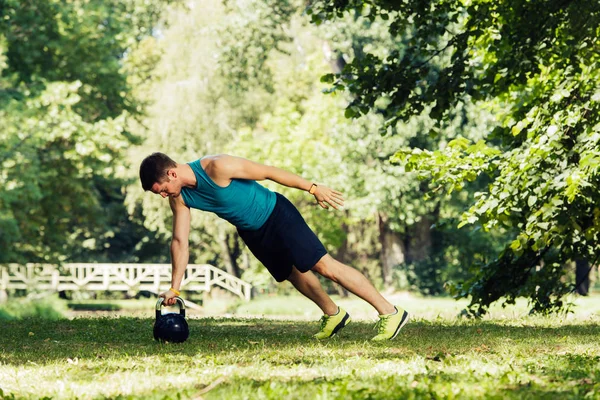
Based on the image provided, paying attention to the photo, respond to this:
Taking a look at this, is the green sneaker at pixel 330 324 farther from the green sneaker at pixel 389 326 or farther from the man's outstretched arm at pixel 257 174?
the man's outstretched arm at pixel 257 174

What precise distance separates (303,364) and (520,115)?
23.3 ft

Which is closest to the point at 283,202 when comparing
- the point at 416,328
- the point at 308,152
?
the point at 416,328

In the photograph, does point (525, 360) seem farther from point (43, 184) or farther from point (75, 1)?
point (75, 1)

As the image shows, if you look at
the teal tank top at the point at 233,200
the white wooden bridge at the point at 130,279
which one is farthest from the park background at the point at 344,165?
the white wooden bridge at the point at 130,279

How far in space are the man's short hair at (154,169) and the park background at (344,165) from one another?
1.32 m

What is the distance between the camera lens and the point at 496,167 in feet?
36.5

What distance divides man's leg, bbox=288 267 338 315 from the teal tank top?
2.15ft

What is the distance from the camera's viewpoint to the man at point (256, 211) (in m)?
7.37

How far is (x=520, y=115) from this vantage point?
12062mm

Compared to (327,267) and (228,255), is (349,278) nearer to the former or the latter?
(327,267)

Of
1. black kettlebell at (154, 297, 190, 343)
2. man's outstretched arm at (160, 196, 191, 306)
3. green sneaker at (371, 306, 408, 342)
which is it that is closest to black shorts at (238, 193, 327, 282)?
man's outstretched arm at (160, 196, 191, 306)

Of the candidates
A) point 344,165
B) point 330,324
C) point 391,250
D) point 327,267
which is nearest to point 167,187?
point 327,267

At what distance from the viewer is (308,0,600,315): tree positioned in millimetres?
10422

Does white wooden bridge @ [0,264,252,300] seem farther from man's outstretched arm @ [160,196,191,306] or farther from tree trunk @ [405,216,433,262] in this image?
man's outstretched arm @ [160,196,191,306]
